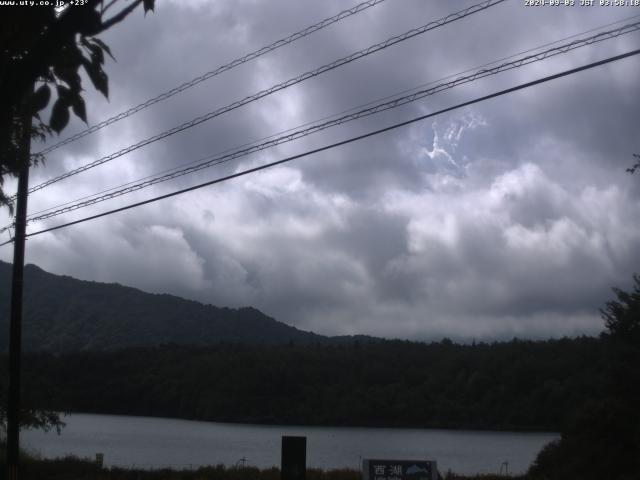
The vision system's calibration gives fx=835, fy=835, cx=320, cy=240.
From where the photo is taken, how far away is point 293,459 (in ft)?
50.1

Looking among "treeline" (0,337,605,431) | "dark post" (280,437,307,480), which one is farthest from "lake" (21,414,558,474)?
"dark post" (280,437,307,480)

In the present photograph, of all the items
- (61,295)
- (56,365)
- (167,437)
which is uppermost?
(61,295)

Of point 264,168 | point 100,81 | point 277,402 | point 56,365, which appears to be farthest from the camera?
point 277,402

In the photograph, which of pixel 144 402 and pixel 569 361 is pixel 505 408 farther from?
pixel 144 402

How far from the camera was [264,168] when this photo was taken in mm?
14742

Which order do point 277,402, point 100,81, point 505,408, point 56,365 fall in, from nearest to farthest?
point 100,81, point 56,365, point 505,408, point 277,402

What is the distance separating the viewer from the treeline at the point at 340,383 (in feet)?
248

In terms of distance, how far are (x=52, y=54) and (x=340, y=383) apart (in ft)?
281

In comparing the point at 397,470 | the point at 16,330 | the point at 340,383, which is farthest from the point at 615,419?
the point at 340,383

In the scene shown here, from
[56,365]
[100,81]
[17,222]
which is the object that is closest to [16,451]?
[17,222]

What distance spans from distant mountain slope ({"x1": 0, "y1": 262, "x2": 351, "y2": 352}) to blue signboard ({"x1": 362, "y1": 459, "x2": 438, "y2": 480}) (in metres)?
92.6

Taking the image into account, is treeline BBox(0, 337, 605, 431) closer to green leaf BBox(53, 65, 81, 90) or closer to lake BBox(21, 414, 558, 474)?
lake BBox(21, 414, 558, 474)

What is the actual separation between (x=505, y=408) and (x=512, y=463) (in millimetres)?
27012

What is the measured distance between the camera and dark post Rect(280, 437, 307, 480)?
49.8 feet
